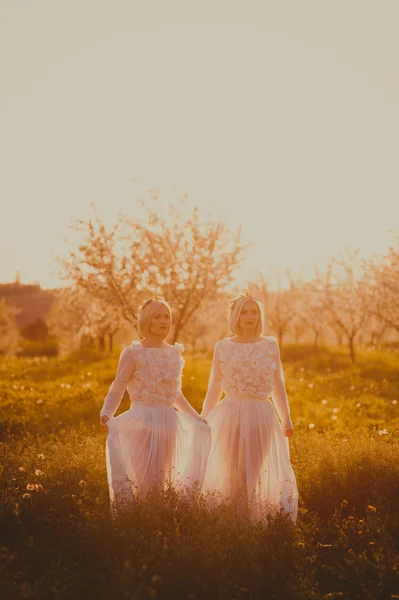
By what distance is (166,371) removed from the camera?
22.3 feet

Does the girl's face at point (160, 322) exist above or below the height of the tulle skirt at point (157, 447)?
above

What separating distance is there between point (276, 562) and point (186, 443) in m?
1.94

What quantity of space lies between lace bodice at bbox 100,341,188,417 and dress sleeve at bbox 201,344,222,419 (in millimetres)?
542

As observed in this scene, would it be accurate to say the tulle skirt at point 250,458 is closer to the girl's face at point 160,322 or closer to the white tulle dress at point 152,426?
the white tulle dress at point 152,426

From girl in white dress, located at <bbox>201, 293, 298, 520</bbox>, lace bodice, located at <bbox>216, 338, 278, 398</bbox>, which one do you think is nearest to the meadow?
girl in white dress, located at <bbox>201, 293, 298, 520</bbox>

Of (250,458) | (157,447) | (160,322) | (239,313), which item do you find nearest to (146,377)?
(160,322)

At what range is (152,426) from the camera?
6.75m

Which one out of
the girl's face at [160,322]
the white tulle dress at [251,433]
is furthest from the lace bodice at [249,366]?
the girl's face at [160,322]

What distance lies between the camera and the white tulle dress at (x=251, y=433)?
685 cm

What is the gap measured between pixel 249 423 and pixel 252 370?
59cm

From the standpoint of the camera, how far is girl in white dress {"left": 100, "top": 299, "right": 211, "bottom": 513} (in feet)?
22.1

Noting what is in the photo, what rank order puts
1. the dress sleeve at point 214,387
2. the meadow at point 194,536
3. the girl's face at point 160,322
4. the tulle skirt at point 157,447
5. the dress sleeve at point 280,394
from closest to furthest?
the meadow at point 194,536 < the tulle skirt at point 157,447 < the girl's face at point 160,322 < the dress sleeve at point 280,394 < the dress sleeve at point 214,387

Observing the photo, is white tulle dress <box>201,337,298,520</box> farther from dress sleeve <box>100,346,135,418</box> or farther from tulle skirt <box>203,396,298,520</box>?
dress sleeve <box>100,346,135,418</box>

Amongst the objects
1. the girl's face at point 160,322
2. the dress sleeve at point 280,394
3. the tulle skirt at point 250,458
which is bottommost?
the tulle skirt at point 250,458
